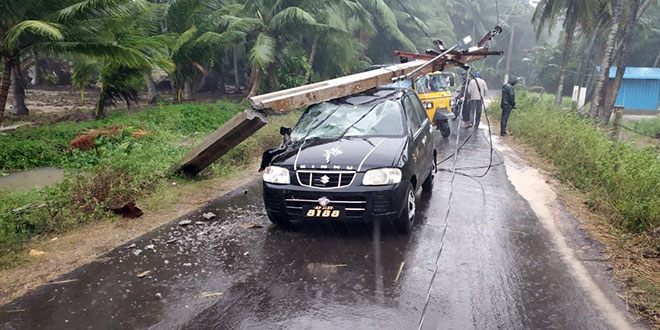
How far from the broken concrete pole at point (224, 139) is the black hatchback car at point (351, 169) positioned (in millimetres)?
642

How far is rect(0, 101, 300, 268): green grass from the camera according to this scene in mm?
5934

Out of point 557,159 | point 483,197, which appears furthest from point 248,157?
point 557,159

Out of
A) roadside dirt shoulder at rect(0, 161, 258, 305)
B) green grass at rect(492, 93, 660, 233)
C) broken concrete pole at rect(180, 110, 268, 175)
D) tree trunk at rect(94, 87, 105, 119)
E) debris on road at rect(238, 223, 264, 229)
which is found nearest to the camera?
roadside dirt shoulder at rect(0, 161, 258, 305)

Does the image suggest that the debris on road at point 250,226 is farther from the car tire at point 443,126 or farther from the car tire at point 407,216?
the car tire at point 443,126

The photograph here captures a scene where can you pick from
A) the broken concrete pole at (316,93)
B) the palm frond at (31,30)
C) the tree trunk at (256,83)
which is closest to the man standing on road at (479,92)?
the broken concrete pole at (316,93)

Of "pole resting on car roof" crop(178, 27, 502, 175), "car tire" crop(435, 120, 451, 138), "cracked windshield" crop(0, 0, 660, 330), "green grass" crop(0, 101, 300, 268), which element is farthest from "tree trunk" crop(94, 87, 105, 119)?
"car tire" crop(435, 120, 451, 138)

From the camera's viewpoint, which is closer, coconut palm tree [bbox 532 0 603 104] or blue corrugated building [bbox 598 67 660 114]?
coconut palm tree [bbox 532 0 603 104]

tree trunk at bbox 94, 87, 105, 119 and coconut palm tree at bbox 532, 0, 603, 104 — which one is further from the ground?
coconut palm tree at bbox 532, 0, 603, 104

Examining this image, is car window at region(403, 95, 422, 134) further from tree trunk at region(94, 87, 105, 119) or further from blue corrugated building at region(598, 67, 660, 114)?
blue corrugated building at region(598, 67, 660, 114)

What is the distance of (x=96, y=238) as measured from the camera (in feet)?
19.6

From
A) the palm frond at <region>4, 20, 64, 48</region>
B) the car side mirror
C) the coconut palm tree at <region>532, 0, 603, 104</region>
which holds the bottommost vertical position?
the car side mirror

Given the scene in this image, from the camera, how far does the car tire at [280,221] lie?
19.8 feet

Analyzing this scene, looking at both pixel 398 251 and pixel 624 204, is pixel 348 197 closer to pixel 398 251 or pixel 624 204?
pixel 398 251

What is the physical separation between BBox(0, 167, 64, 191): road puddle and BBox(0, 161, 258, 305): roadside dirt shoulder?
181 centimetres
